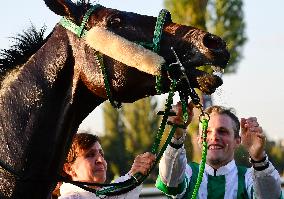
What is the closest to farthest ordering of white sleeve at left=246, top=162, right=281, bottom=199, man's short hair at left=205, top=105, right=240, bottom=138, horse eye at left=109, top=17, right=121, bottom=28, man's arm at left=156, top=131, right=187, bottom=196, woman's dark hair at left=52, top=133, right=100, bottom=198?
1. horse eye at left=109, top=17, right=121, bottom=28
2. white sleeve at left=246, top=162, right=281, bottom=199
3. man's arm at left=156, top=131, right=187, bottom=196
4. woman's dark hair at left=52, top=133, right=100, bottom=198
5. man's short hair at left=205, top=105, right=240, bottom=138

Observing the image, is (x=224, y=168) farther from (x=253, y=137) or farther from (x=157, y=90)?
(x=157, y=90)

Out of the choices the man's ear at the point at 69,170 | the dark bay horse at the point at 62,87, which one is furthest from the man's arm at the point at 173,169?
the dark bay horse at the point at 62,87

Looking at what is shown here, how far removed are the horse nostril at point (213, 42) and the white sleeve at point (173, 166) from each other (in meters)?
1.50

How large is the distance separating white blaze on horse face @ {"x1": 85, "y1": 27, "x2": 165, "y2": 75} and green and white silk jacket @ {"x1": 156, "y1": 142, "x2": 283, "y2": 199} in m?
1.49

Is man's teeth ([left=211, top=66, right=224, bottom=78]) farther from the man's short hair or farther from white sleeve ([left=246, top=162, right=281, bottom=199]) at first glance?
the man's short hair

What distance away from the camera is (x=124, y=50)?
3047 mm

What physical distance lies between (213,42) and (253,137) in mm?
1427

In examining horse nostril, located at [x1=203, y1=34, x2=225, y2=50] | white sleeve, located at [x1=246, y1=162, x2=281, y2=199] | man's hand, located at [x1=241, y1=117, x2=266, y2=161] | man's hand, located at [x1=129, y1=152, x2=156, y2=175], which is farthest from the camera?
white sleeve, located at [x1=246, y1=162, x2=281, y2=199]

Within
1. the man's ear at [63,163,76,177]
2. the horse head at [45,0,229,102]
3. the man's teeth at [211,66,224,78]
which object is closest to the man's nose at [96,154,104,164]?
the man's ear at [63,163,76,177]

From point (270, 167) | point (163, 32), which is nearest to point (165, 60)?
point (163, 32)

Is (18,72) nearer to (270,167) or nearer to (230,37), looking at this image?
(270,167)

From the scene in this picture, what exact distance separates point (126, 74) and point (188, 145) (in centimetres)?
1253

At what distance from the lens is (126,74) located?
10.0 feet

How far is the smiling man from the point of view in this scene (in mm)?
4262
